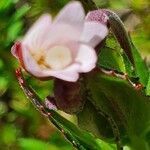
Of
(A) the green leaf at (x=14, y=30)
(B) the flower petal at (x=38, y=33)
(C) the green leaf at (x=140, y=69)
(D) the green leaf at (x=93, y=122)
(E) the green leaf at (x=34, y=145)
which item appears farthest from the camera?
(A) the green leaf at (x=14, y=30)

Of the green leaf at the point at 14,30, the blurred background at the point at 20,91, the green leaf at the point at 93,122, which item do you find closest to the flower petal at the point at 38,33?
the green leaf at the point at 93,122

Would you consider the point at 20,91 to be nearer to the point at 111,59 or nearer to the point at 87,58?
the point at 111,59

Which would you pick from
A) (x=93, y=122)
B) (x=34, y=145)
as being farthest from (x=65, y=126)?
(x=34, y=145)

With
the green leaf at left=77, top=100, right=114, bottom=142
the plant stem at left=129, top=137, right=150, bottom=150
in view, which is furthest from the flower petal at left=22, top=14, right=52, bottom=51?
the plant stem at left=129, top=137, right=150, bottom=150

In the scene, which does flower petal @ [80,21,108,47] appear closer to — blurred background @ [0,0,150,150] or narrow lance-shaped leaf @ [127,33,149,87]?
narrow lance-shaped leaf @ [127,33,149,87]

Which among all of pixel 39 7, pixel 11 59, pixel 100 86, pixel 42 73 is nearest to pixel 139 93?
pixel 100 86

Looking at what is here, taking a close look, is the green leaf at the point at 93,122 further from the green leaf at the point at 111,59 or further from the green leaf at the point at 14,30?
the green leaf at the point at 14,30
